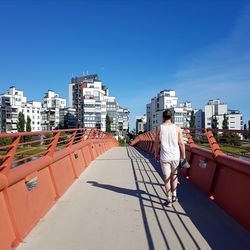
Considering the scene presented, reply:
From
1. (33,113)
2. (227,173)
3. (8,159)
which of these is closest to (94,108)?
(33,113)

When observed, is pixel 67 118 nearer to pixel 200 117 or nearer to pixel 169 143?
pixel 200 117

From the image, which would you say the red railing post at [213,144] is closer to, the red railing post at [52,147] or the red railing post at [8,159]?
the red railing post at [52,147]

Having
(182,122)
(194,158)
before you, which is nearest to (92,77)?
(182,122)

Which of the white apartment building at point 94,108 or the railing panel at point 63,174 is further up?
the white apartment building at point 94,108

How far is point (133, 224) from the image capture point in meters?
5.83

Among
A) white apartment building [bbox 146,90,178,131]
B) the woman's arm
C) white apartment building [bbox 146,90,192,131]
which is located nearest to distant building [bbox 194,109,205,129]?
white apartment building [bbox 146,90,192,131]

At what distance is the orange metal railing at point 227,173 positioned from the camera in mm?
5831

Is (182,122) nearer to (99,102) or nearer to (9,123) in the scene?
(99,102)

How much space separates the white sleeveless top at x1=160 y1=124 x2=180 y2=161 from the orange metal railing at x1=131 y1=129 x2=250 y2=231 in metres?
0.88

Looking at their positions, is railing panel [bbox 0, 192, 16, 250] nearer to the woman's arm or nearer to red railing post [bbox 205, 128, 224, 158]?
the woman's arm

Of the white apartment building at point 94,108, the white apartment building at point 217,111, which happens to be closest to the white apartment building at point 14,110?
the white apartment building at point 94,108

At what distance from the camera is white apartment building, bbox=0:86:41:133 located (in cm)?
15400

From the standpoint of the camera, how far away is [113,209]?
22.4 ft

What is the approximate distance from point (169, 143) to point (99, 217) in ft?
6.18
